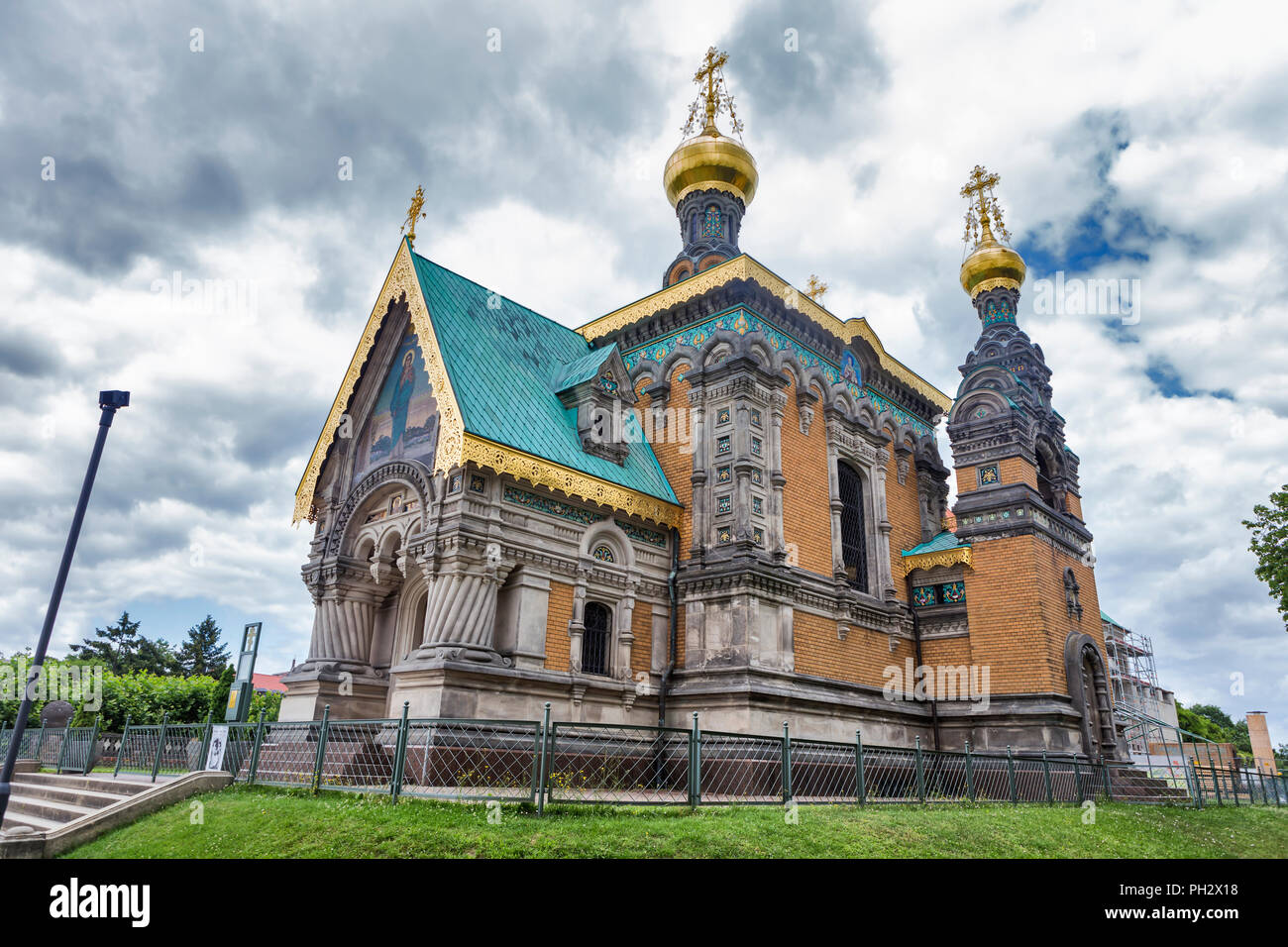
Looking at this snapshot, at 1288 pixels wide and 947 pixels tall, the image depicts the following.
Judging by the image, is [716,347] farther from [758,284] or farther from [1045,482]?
[1045,482]

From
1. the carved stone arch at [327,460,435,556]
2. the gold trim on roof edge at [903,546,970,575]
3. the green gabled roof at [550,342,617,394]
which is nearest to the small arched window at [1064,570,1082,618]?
the gold trim on roof edge at [903,546,970,575]

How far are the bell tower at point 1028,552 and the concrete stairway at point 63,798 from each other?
13706mm

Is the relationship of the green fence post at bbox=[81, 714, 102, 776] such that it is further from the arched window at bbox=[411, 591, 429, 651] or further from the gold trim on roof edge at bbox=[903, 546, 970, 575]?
the gold trim on roof edge at bbox=[903, 546, 970, 575]

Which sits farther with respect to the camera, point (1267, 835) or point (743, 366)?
point (743, 366)

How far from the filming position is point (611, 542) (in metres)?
13.8

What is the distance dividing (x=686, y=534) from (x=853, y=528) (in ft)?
13.9

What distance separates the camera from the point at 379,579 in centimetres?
1399

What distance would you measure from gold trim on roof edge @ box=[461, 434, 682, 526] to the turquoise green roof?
5.71 meters

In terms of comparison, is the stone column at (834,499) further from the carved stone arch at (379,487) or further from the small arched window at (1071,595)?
the carved stone arch at (379,487)
